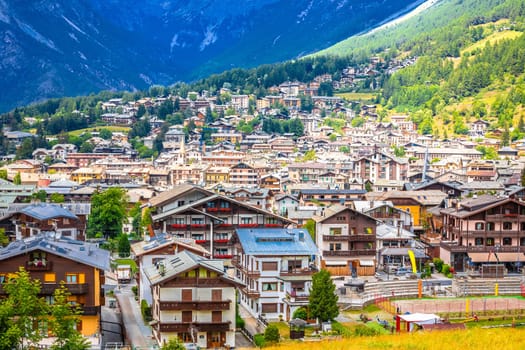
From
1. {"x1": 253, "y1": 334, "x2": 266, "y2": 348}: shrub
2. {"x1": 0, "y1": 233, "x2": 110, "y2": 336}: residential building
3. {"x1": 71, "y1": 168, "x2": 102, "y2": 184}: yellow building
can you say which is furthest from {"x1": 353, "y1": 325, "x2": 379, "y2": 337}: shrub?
{"x1": 71, "y1": 168, "x2": 102, "y2": 184}: yellow building

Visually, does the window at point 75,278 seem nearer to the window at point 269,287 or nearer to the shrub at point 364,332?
the window at point 269,287

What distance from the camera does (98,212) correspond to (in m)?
66.7

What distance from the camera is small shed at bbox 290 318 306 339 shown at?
119 ft

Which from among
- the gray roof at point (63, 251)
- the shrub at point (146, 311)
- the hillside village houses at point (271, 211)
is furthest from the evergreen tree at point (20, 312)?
the shrub at point (146, 311)

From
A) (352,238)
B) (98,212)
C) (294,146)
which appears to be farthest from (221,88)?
(352,238)

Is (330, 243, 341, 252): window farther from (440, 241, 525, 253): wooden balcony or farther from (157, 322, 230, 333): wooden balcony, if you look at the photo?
(157, 322, 230, 333): wooden balcony

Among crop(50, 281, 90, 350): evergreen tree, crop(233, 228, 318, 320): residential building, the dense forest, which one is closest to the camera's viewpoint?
crop(50, 281, 90, 350): evergreen tree

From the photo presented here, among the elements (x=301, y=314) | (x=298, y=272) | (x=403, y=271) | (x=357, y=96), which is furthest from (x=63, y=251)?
(x=357, y=96)

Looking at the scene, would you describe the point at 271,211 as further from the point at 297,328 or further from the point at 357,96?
the point at 357,96

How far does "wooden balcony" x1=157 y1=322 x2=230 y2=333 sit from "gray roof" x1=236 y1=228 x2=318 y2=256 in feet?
24.3

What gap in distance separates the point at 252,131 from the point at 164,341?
12409 cm

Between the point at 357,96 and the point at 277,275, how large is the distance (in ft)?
474

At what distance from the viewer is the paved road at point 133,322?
114 ft

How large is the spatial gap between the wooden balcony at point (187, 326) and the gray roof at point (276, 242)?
7414mm
